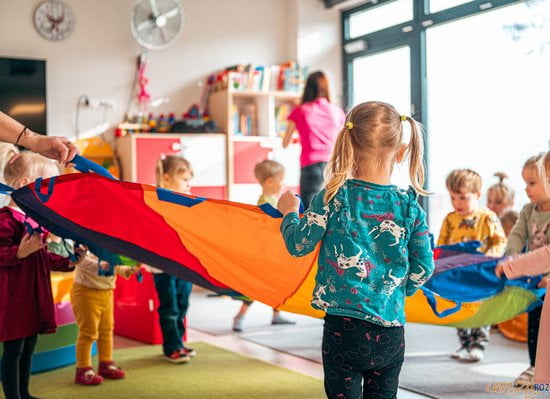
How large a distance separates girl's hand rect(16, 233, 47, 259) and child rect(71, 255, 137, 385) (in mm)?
577

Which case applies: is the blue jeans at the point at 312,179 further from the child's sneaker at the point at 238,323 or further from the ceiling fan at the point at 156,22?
the ceiling fan at the point at 156,22

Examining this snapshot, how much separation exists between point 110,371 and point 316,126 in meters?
2.39

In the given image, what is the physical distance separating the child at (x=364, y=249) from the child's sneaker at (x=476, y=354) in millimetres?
1737

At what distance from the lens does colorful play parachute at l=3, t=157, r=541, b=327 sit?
98.3 inches

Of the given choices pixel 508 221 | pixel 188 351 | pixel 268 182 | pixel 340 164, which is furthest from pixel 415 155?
pixel 508 221

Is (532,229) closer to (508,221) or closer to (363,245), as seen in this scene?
(508,221)

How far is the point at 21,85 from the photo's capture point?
5801mm

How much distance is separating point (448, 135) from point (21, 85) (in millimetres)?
3362

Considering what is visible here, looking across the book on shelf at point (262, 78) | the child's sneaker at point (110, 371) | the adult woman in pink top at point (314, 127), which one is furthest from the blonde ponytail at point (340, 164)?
the book on shelf at point (262, 78)

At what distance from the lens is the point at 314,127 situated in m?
5.02

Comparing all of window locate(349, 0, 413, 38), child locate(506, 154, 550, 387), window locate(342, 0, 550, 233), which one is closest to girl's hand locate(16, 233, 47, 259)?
child locate(506, 154, 550, 387)

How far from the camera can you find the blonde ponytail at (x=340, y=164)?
1.85 meters

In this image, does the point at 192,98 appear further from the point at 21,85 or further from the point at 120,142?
the point at 21,85

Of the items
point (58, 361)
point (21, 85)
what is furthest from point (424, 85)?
point (58, 361)
